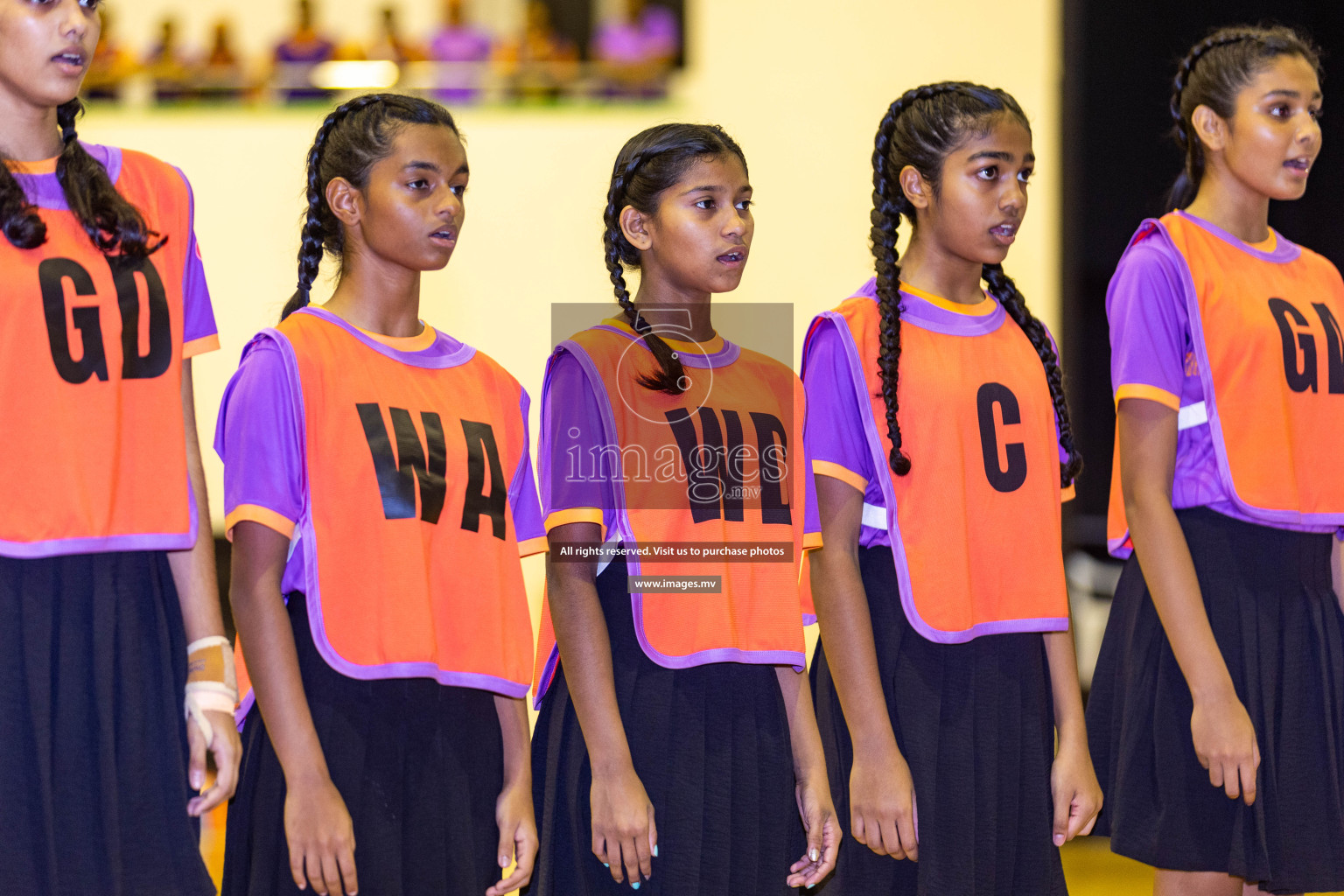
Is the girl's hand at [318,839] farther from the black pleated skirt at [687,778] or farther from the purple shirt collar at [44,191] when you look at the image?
the purple shirt collar at [44,191]

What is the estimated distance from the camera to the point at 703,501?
179 centimetres

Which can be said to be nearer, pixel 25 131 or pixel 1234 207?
pixel 25 131

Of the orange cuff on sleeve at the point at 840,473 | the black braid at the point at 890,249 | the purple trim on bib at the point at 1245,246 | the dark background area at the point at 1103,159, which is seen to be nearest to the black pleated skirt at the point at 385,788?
the orange cuff on sleeve at the point at 840,473

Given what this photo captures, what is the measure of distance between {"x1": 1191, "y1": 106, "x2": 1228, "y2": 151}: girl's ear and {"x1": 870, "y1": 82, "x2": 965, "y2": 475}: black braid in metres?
0.46

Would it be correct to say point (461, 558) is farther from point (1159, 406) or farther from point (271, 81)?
point (271, 81)

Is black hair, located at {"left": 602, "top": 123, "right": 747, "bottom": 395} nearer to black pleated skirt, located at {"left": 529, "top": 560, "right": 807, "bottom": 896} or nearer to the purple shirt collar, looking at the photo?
black pleated skirt, located at {"left": 529, "top": 560, "right": 807, "bottom": 896}

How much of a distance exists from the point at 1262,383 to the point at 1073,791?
68 centimetres

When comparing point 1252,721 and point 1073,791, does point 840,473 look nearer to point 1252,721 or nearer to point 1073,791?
point 1073,791

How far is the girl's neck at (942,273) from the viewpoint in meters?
1.96

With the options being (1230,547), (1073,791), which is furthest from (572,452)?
(1230,547)

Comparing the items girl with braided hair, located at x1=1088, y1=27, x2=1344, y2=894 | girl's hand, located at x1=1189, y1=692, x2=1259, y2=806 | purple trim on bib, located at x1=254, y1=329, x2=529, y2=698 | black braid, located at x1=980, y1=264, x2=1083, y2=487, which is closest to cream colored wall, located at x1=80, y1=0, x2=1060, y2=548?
girl with braided hair, located at x1=1088, y1=27, x2=1344, y2=894

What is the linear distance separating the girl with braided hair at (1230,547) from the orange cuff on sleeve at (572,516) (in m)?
0.81

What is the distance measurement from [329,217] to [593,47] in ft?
12.5

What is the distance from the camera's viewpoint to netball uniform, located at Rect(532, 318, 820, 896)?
170 centimetres
